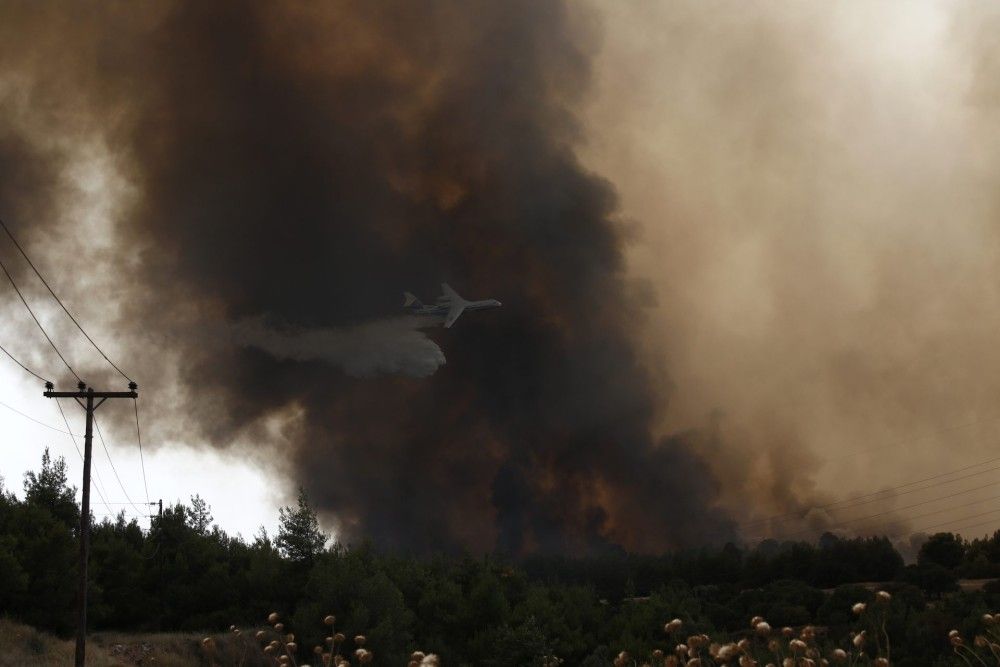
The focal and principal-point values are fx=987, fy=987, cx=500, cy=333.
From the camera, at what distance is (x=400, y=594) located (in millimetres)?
75062

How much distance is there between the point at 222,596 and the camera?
271 ft

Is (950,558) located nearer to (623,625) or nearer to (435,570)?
(623,625)

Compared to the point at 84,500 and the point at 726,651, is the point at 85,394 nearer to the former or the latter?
the point at 84,500

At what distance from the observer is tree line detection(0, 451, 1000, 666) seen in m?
65.1

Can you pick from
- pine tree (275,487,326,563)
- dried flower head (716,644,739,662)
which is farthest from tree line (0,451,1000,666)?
dried flower head (716,644,739,662)

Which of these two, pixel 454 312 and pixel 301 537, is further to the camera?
pixel 454 312

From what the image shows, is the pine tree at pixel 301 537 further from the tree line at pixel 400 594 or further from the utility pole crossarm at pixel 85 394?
the utility pole crossarm at pixel 85 394

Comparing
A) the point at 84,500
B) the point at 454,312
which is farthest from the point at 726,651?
the point at 454,312

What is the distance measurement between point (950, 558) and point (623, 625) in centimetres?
4699

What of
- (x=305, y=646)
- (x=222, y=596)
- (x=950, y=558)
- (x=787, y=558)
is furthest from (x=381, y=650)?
(x=950, y=558)

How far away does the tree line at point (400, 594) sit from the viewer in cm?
6512

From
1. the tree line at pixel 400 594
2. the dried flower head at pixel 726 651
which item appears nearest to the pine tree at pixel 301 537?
the tree line at pixel 400 594

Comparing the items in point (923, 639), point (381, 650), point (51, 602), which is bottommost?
point (923, 639)

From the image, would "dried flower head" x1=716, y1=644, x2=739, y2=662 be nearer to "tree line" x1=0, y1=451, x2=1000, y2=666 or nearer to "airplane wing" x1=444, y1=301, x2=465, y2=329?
"tree line" x1=0, y1=451, x2=1000, y2=666
